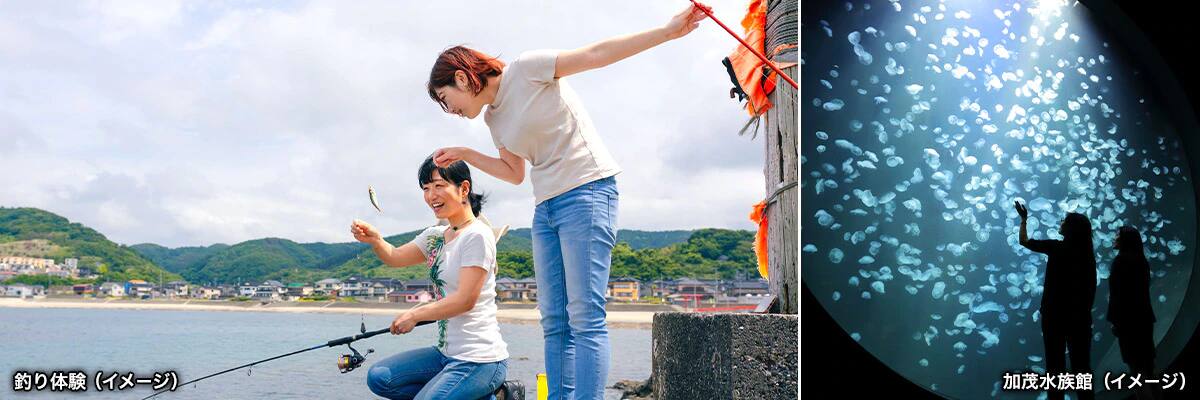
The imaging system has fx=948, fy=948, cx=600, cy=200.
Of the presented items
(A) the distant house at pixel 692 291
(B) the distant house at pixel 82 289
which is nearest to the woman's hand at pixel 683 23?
(A) the distant house at pixel 692 291

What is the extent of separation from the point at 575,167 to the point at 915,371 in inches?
51.6

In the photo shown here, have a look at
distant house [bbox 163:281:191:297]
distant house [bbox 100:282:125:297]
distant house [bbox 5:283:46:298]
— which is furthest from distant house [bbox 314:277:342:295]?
distant house [bbox 5:283:46:298]

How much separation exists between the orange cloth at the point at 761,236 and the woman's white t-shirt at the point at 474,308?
2.59 feet

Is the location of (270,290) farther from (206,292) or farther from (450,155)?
(450,155)

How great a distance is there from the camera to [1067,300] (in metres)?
2.75

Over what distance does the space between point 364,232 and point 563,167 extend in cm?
81

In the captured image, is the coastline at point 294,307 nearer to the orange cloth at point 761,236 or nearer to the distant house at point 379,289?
the distant house at point 379,289

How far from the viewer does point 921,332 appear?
2.73m

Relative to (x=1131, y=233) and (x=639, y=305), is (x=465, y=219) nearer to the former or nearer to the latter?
(x=1131, y=233)

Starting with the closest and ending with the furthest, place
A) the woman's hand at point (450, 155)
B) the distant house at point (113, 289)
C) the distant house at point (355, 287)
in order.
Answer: the woman's hand at point (450, 155)
the distant house at point (355, 287)
the distant house at point (113, 289)

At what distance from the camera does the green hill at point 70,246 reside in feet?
203

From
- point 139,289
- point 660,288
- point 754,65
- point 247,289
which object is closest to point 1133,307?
point 754,65

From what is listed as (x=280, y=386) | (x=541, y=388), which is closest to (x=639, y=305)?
(x=280, y=386)

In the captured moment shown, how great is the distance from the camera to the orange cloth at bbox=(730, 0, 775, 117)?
8.77 feet
